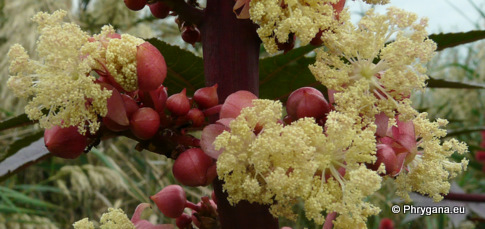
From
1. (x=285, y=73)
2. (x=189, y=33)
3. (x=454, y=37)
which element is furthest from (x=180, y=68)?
(x=454, y=37)

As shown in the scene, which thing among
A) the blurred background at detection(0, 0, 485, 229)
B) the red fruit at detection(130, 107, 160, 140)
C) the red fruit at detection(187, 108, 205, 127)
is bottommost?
the blurred background at detection(0, 0, 485, 229)

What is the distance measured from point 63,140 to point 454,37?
638 mm

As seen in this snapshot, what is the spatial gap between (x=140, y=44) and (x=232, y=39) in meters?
0.15

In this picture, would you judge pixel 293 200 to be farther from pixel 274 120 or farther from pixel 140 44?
pixel 140 44

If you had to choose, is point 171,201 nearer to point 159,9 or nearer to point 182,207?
point 182,207

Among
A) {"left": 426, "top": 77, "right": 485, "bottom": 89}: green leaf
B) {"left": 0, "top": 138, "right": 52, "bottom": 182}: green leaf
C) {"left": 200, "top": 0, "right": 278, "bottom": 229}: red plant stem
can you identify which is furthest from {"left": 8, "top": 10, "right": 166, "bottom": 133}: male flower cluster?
{"left": 426, "top": 77, "right": 485, "bottom": 89}: green leaf

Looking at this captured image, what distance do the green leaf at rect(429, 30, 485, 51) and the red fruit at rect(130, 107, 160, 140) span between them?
1.58ft

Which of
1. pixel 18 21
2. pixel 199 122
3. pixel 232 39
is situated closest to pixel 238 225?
pixel 199 122

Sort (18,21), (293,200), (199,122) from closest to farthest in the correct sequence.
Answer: (293,200), (199,122), (18,21)

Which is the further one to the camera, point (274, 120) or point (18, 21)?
point (18, 21)

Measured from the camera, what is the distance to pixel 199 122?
0.71 m

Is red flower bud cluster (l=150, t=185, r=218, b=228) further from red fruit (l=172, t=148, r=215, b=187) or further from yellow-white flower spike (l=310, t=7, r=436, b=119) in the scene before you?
yellow-white flower spike (l=310, t=7, r=436, b=119)

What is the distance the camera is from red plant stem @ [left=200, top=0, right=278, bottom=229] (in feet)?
2.46

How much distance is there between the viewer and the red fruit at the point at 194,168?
2.17 ft
